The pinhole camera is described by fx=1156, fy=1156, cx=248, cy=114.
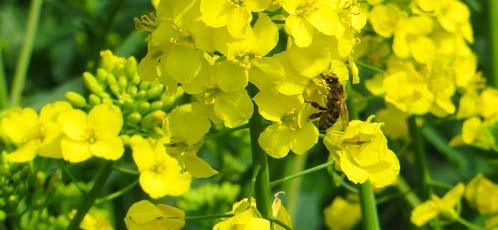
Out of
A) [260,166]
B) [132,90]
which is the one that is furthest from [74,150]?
[260,166]

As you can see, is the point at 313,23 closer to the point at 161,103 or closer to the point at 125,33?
the point at 161,103

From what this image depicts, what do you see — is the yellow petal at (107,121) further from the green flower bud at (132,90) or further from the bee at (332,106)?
the bee at (332,106)

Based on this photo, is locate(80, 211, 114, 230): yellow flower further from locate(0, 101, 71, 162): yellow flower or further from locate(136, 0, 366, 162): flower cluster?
locate(136, 0, 366, 162): flower cluster

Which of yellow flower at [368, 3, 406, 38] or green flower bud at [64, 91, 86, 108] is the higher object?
yellow flower at [368, 3, 406, 38]

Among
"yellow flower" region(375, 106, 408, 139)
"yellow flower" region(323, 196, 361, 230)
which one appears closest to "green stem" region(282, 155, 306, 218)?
"yellow flower" region(323, 196, 361, 230)

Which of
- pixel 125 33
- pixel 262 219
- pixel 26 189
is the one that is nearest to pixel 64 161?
pixel 26 189

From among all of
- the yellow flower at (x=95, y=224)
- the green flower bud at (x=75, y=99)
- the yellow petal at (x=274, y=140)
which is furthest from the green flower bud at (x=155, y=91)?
the yellow petal at (x=274, y=140)

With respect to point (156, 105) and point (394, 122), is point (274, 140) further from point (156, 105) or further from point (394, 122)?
point (394, 122)
